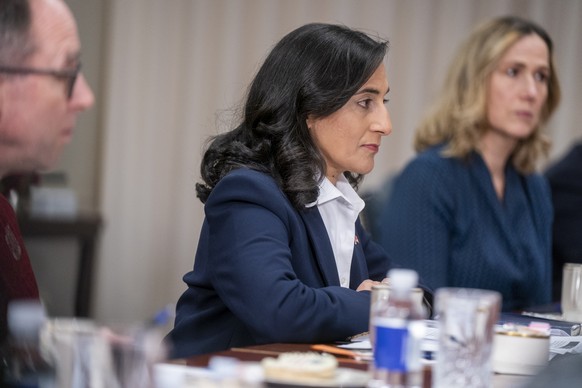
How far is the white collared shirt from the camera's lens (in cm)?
222

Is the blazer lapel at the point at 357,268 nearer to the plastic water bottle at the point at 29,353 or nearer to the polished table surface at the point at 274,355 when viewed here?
the polished table surface at the point at 274,355

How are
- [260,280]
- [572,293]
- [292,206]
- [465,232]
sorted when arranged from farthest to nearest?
[465,232]
[572,293]
[292,206]
[260,280]

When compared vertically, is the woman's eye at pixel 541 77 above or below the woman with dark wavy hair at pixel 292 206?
above

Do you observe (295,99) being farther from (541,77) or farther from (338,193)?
(541,77)

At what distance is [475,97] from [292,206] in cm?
151

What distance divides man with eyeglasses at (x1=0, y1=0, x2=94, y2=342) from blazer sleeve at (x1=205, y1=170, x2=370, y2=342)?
0.50 meters

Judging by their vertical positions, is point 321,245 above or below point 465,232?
above

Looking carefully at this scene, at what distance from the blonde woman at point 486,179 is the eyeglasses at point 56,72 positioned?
1810mm

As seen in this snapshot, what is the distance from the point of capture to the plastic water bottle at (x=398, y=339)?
1246 mm

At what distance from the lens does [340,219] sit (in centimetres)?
228

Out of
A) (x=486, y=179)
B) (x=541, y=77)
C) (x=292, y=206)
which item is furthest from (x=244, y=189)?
(x=541, y=77)

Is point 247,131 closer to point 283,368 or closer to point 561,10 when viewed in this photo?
point 283,368

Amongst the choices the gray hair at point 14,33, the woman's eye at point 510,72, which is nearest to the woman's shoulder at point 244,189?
the gray hair at point 14,33

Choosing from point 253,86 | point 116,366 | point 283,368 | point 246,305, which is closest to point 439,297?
point 283,368
